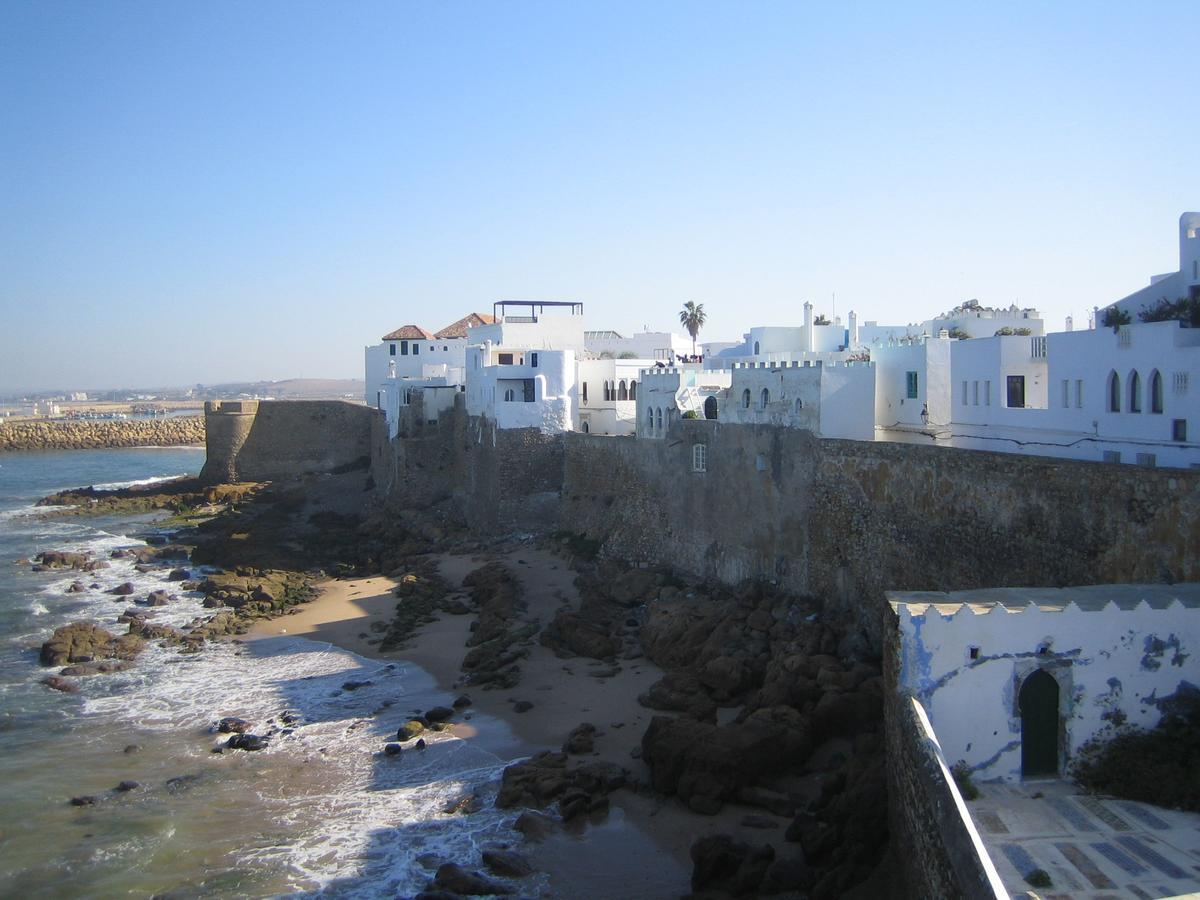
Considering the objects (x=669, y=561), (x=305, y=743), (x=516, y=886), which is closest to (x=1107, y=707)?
Result: (x=516, y=886)

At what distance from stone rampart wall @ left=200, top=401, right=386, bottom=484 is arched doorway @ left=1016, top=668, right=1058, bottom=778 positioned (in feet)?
138

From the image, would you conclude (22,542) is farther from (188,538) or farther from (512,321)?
(512,321)

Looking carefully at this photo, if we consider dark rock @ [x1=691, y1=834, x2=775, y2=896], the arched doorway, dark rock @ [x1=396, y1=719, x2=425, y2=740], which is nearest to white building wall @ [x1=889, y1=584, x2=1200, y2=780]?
the arched doorway

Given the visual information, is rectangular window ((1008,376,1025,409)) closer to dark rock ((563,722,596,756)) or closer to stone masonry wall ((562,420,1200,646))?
stone masonry wall ((562,420,1200,646))

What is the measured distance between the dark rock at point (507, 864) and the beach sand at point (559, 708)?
0.25 metres

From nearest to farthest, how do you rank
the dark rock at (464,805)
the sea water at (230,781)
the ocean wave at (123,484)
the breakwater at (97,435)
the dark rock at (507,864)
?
1. the dark rock at (507,864)
2. the sea water at (230,781)
3. the dark rock at (464,805)
4. the ocean wave at (123,484)
5. the breakwater at (97,435)

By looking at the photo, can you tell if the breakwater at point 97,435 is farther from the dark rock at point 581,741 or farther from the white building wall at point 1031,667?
the white building wall at point 1031,667

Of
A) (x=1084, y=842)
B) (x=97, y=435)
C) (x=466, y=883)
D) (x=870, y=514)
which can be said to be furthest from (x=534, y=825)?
(x=97, y=435)

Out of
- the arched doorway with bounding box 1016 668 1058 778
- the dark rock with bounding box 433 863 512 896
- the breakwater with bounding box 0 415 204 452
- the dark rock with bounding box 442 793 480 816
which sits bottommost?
the dark rock with bounding box 433 863 512 896

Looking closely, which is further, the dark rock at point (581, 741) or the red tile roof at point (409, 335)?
the red tile roof at point (409, 335)

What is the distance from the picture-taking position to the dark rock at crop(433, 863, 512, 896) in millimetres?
13500

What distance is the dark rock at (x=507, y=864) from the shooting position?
13883 mm

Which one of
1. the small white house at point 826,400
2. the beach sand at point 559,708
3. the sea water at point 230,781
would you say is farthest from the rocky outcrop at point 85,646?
the small white house at point 826,400

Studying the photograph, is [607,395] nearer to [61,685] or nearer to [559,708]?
[559,708]
